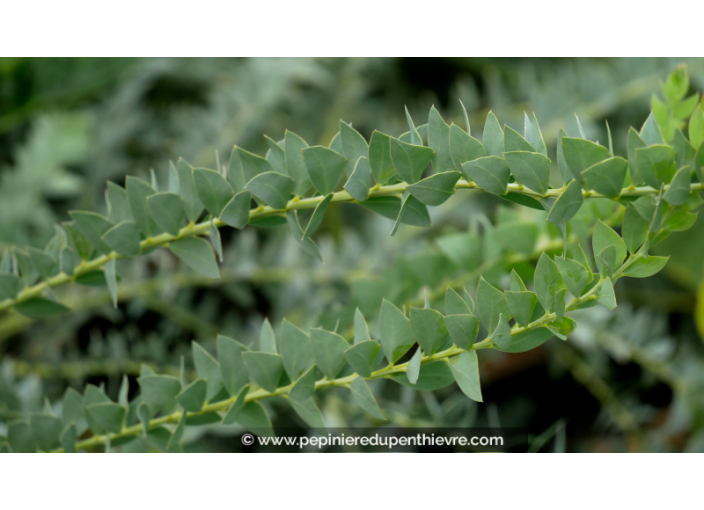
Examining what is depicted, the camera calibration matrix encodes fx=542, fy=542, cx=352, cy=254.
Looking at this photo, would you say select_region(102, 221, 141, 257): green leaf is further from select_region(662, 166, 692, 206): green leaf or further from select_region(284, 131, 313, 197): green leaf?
select_region(662, 166, 692, 206): green leaf

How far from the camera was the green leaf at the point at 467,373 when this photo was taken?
0.17 metres

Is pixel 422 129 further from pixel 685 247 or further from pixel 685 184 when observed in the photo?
pixel 685 247

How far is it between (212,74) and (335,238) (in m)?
0.20

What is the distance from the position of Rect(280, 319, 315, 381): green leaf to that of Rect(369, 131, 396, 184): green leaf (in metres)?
0.06

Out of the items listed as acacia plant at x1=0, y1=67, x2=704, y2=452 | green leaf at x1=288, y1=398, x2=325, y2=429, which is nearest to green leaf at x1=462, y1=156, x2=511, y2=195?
acacia plant at x1=0, y1=67, x2=704, y2=452

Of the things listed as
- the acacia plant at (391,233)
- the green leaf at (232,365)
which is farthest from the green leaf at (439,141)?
the green leaf at (232,365)

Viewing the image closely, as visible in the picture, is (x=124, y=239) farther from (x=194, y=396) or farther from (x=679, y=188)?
(x=679, y=188)

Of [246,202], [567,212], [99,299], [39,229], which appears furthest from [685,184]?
[39,229]

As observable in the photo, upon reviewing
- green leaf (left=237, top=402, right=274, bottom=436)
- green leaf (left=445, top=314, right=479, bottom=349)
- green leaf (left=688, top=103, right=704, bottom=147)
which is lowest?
green leaf (left=237, top=402, right=274, bottom=436)

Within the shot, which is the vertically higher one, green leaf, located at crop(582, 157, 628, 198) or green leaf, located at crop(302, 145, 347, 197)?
green leaf, located at crop(302, 145, 347, 197)

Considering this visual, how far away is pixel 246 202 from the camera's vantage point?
0.63 feet

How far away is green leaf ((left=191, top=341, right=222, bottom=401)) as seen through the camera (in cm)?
22

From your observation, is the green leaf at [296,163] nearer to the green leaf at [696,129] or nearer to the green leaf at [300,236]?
the green leaf at [300,236]

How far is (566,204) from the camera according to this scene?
0.55ft
